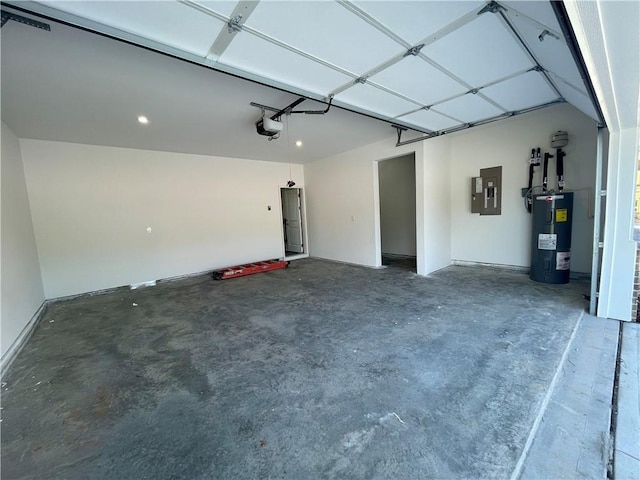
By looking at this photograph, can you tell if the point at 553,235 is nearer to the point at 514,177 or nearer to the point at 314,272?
the point at 514,177

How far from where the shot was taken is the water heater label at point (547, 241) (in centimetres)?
407

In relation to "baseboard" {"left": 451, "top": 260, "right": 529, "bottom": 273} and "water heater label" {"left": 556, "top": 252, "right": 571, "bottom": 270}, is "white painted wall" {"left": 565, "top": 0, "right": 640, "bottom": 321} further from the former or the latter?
"baseboard" {"left": 451, "top": 260, "right": 529, "bottom": 273}

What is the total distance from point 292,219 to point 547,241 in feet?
20.4

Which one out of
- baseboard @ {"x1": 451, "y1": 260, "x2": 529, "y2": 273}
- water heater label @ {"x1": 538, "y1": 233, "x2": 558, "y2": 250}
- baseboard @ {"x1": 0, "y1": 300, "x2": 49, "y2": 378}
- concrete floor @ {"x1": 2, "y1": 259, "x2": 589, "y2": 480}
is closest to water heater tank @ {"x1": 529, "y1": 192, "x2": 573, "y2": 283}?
water heater label @ {"x1": 538, "y1": 233, "x2": 558, "y2": 250}

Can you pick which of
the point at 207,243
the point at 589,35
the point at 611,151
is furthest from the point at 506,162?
the point at 207,243

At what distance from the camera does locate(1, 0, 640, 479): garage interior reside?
1.51 m

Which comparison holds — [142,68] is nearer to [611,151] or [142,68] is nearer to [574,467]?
[574,467]

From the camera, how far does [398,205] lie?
22.5 feet

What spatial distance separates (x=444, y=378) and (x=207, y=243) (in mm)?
5556

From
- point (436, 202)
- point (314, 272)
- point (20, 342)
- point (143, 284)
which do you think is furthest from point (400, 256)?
point (20, 342)

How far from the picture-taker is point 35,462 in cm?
148

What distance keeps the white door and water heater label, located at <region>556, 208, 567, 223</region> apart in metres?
Result: 5.77

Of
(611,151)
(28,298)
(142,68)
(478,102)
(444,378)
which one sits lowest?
(444,378)

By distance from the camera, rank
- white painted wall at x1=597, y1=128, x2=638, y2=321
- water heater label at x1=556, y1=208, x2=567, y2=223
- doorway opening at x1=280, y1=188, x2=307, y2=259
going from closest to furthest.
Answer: white painted wall at x1=597, y1=128, x2=638, y2=321, water heater label at x1=556, y1=208, x2=567, y2=223, doorway opening at x1=280, y1=188, x2=307, y2=259
